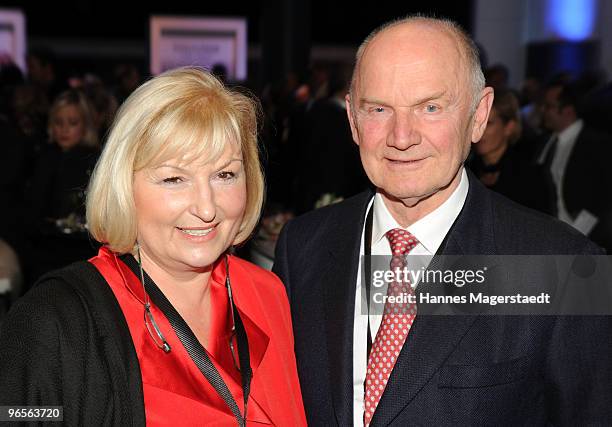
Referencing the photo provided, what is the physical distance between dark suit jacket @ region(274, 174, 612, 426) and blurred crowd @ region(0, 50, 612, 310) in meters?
0.71

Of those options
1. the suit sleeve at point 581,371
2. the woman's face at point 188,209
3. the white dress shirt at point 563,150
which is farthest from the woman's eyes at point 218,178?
the white dress shirt at point 563,150

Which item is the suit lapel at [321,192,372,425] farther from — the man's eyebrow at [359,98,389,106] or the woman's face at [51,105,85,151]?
the woman's face at [51,105,85,151]

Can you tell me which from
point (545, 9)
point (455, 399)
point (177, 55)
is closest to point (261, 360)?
point (455, 399)

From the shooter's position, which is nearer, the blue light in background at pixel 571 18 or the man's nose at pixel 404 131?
the man's nose at pixel 404 131

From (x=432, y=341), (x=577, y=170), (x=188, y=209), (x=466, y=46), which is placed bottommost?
(x=577, y=170)

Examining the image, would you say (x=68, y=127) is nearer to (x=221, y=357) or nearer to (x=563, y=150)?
(x=563, y=150)

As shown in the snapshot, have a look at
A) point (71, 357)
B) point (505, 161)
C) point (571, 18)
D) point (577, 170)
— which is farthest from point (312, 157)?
point (571, 18)

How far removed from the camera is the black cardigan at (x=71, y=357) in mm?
1638

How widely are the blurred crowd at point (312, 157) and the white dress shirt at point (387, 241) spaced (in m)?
0.49

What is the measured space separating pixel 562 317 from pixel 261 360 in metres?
0.75

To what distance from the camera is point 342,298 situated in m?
2.04

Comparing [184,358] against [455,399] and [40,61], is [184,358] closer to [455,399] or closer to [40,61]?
[455,399]

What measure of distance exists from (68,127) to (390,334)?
13.8ft

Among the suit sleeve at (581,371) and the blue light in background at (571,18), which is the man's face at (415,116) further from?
the blue light in background at (571,18)
